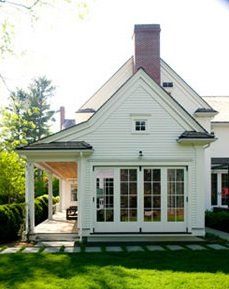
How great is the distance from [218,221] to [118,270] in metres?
11.5

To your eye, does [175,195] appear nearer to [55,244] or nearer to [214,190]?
[55,244]

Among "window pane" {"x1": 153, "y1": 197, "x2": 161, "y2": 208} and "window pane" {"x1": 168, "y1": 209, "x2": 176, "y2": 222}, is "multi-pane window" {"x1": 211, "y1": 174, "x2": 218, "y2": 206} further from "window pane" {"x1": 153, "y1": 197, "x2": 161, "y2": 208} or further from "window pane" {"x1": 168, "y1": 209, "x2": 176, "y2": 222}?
"window pane" {"x1": 153, "y1": 197, "x2": 161, "y2": 208}

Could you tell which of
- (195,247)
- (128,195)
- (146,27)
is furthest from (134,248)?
(146,27)

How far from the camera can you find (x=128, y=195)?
650 inches

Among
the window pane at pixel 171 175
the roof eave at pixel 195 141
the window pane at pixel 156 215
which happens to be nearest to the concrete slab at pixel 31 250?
the window pane at pixel 156 215

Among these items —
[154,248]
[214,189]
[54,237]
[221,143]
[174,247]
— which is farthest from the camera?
[221,143]

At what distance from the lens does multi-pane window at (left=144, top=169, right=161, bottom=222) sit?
53.9 feet

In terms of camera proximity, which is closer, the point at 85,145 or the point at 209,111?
the point at 85,145

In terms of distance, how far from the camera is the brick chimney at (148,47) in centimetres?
2103

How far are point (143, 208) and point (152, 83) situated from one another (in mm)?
4574

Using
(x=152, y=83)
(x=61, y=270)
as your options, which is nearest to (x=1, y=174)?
(x=152, y=83)

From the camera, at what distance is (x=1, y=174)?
899 inches

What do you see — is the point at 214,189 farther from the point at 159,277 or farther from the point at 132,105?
the point at 159,277

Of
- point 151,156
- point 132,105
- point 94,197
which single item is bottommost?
point 94,197
